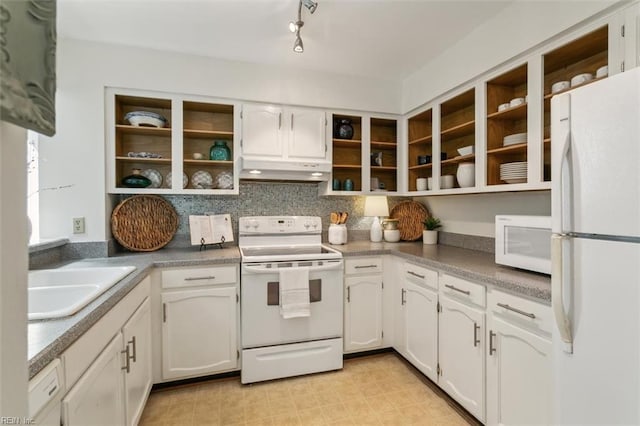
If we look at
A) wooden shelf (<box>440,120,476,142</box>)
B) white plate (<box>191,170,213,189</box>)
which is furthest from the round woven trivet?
white plate (<box>191,170,213,189</box>)

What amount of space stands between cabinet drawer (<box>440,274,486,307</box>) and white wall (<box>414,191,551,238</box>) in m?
0.74

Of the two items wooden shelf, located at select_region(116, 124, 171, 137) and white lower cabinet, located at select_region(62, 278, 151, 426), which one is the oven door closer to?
white lower cabinet, located at select_region(62, 278, 151, 426)

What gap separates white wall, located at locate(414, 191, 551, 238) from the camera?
6.55ft

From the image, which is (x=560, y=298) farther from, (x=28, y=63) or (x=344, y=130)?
(x=344, y=130)

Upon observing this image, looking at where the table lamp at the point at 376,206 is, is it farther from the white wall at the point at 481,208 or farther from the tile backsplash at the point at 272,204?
the white wall at the point at 481,208

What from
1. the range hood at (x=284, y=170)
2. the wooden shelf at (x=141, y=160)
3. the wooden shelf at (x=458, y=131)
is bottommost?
the range hood at (x=284, y=170)

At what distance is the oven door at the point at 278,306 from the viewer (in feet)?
6.98

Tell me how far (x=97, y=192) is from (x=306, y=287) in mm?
1632

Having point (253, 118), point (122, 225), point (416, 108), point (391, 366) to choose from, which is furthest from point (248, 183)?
point (391, 366)

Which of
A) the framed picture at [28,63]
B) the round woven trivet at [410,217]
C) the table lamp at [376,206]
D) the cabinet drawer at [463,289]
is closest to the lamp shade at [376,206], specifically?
the table lamp at [376,206]

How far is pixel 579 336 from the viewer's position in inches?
40.4

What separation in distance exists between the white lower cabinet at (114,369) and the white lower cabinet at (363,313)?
138cm

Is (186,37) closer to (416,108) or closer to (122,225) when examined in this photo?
(122,225)

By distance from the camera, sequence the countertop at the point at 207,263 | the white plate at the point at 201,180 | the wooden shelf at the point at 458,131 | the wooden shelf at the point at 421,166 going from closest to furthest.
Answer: the countertop at the point at 207,263 → the wooden shelf at the point at 458,131 → the white plate at the point at 201,180 → the wooden shelf at the point at 421,166
